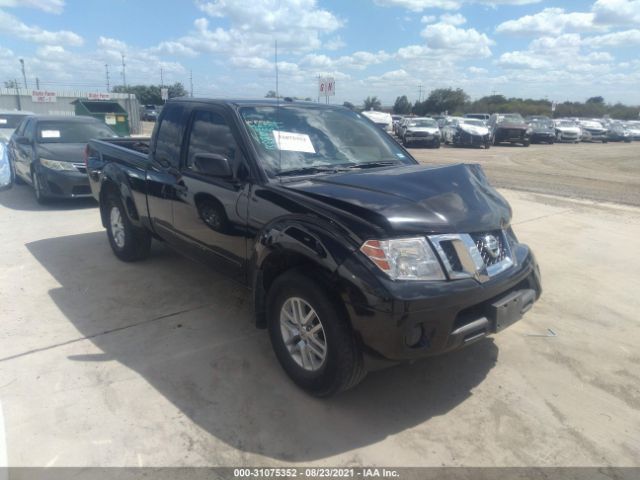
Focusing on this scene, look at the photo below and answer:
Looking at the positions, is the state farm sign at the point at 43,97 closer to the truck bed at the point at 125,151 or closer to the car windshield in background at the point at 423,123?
the car windshield in background at the point at 423,123

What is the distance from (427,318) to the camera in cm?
258

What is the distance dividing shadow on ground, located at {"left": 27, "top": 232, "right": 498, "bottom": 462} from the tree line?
204ft

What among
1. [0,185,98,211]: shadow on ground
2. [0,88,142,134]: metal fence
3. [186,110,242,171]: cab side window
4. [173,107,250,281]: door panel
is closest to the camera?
[173,107,250,281]: door panel

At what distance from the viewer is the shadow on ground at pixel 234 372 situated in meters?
2.81

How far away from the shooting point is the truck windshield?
11.8 feet

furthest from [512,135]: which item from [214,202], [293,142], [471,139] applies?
[214,202]

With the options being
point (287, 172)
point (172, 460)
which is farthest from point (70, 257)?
point (172, 460)

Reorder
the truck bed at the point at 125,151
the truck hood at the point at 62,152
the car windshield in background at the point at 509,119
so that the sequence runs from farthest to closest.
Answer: the car windshield in background at the point at 509,119 → the truck hood at the point at 62,152 → the truck bed at the point at 125,151

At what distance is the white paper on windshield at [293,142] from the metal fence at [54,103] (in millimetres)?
19795

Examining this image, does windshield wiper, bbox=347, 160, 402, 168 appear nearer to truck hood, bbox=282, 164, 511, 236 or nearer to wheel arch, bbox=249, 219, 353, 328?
truck hood, bbox=282, 164, 511, 236

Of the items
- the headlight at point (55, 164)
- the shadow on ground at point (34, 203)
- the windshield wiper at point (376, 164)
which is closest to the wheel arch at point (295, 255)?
the windshield wiper at point (376, 164)

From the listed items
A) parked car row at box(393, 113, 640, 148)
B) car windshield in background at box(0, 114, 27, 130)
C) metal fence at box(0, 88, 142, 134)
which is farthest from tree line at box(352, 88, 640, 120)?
car windshield in background at box(0, 114, 27, 130)

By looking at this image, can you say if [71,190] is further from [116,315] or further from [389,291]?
[389,291]

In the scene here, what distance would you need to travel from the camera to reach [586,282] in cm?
505
